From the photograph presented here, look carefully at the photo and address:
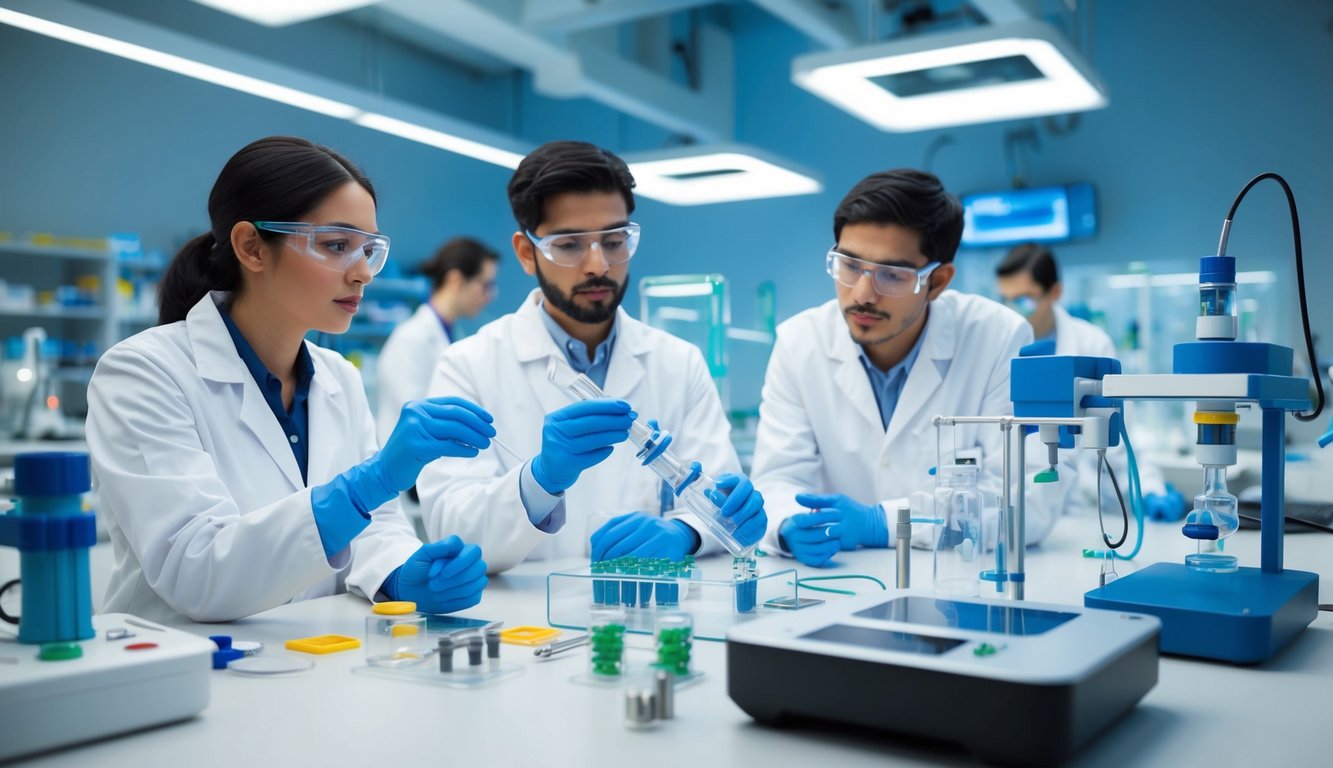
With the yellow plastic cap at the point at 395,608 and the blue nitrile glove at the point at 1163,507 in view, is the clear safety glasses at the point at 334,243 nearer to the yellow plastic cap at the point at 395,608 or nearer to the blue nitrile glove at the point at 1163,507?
the yellow plastic cap at the point at 395,608

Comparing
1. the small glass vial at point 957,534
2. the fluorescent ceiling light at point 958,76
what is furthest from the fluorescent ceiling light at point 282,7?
the small glass vial at point 957,534

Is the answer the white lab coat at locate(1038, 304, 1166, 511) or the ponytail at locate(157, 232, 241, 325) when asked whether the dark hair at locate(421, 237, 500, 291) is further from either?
the ponytail at locate(157, 232, 241, 325)

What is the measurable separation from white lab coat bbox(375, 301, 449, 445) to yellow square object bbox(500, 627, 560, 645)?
12.6 ft

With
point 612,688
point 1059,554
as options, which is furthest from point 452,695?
point 1059,554

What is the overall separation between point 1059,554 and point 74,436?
5.45 metres

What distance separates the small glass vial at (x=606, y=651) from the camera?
119 centimetres

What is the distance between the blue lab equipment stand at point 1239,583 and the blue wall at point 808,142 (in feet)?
17.0

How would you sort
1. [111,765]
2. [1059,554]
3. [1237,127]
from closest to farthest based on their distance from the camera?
[111,765]
[1059,554]
[1237,127]

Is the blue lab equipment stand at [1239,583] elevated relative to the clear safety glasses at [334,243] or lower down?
lower down

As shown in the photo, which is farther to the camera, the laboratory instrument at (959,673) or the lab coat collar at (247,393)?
the lab coat collar at (247,393)

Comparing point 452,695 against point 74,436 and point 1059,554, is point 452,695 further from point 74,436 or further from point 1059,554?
point 74,436

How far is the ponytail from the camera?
6.35 ft

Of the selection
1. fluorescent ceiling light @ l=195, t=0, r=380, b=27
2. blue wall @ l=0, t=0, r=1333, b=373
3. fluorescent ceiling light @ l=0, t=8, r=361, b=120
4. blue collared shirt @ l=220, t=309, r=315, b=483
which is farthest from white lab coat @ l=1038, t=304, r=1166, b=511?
fluorescent ceiling light @ l=0, t=8, r=361, b=120

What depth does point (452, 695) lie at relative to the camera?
3.75ft
